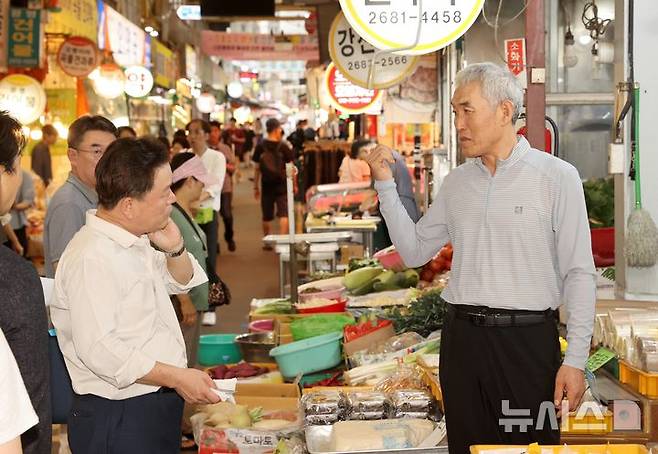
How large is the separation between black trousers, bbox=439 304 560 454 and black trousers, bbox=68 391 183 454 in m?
1.11

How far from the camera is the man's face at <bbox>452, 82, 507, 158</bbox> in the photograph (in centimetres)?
352

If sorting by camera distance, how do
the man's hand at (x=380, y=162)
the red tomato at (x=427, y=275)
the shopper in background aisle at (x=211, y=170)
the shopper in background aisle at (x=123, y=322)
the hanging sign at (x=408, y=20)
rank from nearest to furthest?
the shopper in background aisle at (x=123, y=322) → the man's hand at (x=380, y=162) → the hanging sign at (x=408, y=20) → the red tomato at (x=427, y=275) → the shopper in background aisle at (x=211, y=170)

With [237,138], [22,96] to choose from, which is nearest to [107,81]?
[22,96]

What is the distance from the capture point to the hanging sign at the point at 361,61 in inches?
361

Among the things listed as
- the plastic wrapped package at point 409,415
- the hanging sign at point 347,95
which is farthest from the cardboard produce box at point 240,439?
the hanging sign at point 347,95

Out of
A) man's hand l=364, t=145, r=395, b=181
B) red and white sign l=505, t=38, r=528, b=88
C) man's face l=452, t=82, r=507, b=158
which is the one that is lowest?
man's hand l=364, t=145, r=395, b=181

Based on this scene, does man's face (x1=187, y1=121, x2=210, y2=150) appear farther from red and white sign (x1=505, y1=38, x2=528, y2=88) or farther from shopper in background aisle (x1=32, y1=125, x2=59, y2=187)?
red and white sign (x1=505, y1=38, x2=528, y2=88)

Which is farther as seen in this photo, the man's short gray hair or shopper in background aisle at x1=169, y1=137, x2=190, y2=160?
shopper in background aisle at x1=169, y1=137, x2=190, y2=160

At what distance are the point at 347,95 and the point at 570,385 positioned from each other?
11644mm

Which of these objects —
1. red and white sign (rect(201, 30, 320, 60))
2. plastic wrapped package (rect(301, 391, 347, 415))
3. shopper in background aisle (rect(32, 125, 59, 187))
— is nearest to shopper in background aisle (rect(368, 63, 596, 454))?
plastic wrapped package (rect(301, 391, 347, 415))

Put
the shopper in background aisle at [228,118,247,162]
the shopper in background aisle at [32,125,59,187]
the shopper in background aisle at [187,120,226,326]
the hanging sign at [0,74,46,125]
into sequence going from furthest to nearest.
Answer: the shopper in background aisle at [228,118,247,162] < the shopper in background aisle at [32,125,59,187] < the hanging sign at [0,74,46,125] < the shopper in background aisle at [187,120,226,326]

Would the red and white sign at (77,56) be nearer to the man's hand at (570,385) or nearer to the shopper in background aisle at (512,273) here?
the shopper in background aisle at (512,273)

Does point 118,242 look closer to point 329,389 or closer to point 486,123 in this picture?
point 486,123

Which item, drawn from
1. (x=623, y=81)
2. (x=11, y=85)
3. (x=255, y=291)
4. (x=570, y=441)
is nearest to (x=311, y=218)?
(x=255, y=291)
